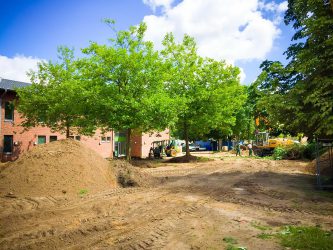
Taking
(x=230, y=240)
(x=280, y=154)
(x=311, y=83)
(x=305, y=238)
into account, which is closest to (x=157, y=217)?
(x=230, y=240)

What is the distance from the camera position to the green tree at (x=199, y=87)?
1024 inches

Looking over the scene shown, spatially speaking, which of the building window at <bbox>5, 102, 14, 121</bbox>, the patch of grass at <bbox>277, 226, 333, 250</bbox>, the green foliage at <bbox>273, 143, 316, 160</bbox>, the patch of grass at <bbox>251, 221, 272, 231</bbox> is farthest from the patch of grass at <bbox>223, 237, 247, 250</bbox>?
the building window at <bbox>5, 102, 14, 121</bbox>

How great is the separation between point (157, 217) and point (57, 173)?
564 cm

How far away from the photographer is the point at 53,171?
426 inches

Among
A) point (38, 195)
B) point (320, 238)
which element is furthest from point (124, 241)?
point (38, 195)

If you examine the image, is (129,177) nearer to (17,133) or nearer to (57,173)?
(57,173)

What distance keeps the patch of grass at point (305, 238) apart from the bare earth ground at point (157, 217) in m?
0.27

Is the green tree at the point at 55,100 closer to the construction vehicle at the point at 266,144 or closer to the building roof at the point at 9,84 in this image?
the building roof at the point at 9,84

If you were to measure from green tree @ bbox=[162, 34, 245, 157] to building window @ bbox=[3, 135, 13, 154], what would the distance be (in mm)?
17336

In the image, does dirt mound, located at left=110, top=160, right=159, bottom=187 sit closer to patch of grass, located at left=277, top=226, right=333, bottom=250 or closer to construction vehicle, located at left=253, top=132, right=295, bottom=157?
patch of grass, located at left=277, top=226, right=333, bottom=250

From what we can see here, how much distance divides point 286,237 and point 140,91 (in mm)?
17201

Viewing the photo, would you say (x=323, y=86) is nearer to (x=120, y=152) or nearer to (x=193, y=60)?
(x=193, y=60)

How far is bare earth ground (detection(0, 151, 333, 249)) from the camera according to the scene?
18.0ft

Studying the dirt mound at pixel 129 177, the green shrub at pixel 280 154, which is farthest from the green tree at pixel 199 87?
the dirt mound at pixel 129 177
